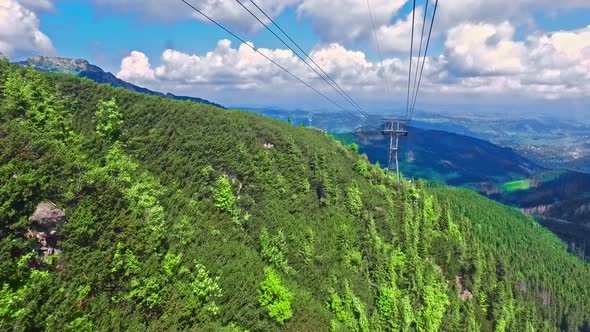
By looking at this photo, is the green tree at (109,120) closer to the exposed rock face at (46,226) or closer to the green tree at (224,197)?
the green tree at (224,197)

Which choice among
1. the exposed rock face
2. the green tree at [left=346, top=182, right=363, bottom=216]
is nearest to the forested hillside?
the exposed rock face

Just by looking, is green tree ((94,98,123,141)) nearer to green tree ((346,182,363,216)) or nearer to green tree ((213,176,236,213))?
green tree ((213,176,236,213))

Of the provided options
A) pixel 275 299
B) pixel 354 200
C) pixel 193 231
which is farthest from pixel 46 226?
pixel 354 200

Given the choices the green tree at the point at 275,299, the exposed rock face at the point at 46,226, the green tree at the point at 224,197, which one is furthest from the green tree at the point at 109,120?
the green tree at the point at 275,299

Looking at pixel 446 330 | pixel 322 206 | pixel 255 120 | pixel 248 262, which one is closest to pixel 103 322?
pixel 248 262

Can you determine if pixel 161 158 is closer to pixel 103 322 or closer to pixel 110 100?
pixel 110 100
